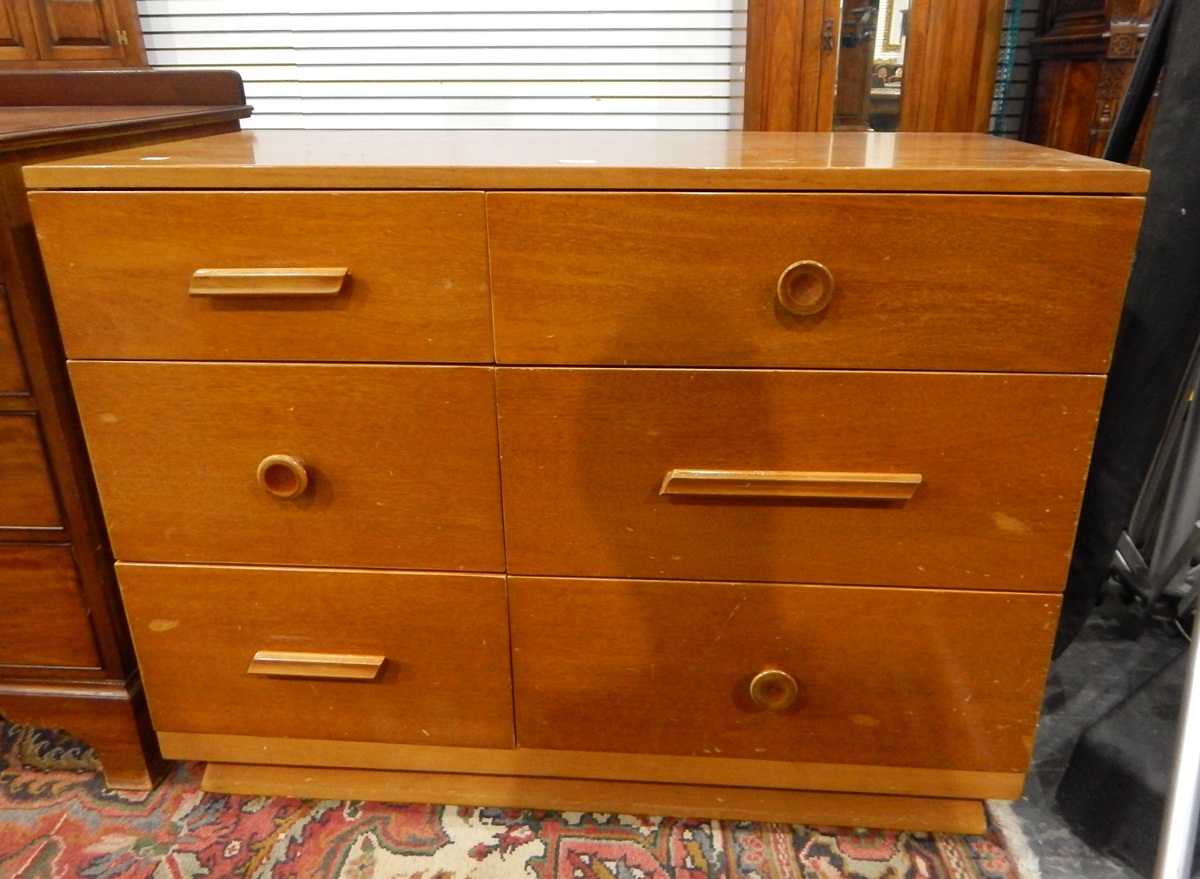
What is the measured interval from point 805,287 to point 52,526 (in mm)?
843

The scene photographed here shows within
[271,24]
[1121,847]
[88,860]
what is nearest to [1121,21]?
[1121,847]

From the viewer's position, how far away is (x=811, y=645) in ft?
2.93

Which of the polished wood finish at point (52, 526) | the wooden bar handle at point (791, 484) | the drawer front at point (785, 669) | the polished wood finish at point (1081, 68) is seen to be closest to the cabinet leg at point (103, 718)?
the polished wood finish at point (52, 526)

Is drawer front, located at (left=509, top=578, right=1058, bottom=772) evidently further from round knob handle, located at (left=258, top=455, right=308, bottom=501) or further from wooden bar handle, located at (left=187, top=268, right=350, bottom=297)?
wooden bar handle, located at (left=187, top=268, right=350, bottom=297)

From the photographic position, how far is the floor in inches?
37.4

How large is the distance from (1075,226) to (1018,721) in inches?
20.7

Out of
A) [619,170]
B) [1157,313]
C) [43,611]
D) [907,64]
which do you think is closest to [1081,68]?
[907,64]

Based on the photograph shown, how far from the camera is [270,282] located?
78 cm

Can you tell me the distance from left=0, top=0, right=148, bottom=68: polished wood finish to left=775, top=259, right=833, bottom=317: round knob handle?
1.44 m

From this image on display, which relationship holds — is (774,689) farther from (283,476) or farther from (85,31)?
(85,31)

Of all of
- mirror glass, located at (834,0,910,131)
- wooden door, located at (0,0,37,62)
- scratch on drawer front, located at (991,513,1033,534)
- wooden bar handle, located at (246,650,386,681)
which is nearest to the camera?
scratch on drawer front, located at (991,513,1033,534)

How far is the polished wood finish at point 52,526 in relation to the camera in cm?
84

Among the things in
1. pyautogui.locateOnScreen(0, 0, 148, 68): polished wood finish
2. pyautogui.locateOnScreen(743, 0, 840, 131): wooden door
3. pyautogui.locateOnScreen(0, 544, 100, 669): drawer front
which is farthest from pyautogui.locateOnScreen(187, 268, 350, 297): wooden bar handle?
pyautogui.locateOnScreen(0, 0, 148, 68): polished wood finish

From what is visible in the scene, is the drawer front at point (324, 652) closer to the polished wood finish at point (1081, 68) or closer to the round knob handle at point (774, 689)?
the round knob handle at point (774, 689)
